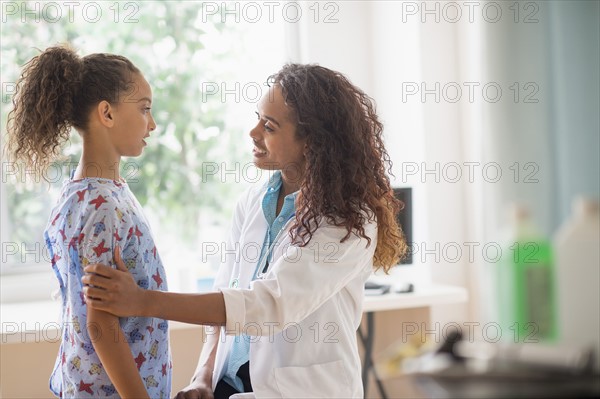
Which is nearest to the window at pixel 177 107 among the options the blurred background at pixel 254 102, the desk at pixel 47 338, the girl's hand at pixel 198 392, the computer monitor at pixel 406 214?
the blurred background at pixel 254 102

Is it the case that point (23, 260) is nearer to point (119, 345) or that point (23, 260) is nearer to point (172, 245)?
point (172, 245)

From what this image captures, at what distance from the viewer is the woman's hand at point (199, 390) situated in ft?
5.73

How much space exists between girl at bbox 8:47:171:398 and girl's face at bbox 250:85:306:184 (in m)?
0.28

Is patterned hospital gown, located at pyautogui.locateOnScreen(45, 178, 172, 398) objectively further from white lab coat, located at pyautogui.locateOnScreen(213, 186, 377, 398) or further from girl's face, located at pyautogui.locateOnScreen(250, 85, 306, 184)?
girl's face, located at pyautogui.locateOnScreen(250, 85, 306, 184)

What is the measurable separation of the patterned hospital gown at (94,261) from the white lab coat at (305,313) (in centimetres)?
19

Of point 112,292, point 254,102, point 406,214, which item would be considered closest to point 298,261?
point 112,292

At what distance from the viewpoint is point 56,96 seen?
A: 1565 mm

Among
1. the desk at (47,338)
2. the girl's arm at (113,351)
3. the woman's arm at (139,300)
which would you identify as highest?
the woman's arm at (139,300)

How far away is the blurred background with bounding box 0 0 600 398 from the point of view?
301cm

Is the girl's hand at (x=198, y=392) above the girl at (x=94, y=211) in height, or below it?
below

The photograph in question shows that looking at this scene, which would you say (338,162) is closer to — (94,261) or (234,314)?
(234,314)

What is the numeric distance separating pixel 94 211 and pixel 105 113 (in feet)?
0.79

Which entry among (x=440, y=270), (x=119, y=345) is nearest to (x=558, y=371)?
(x=119, y=345)

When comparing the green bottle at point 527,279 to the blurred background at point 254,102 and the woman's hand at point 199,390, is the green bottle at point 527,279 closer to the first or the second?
the woman's hand at point 199,390
